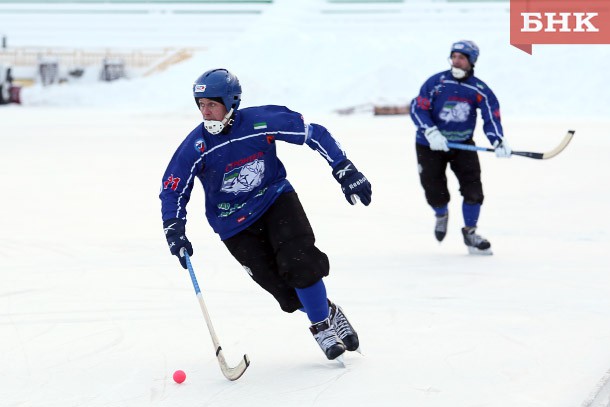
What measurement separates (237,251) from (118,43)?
31.2 metres

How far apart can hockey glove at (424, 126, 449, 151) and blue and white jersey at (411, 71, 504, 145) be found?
2.5 inches

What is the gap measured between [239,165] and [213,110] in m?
0.25

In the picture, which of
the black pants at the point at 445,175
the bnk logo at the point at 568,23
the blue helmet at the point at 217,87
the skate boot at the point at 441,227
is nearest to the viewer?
the blue helmet at the point at 217,87

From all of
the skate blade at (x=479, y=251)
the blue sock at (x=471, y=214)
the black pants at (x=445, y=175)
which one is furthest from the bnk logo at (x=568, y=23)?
the skate blade at (x=479, y=251)

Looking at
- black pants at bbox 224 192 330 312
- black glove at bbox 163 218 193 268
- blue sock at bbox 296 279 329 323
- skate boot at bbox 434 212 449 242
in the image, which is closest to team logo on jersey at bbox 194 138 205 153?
black glove at bbox 163 218 193 268

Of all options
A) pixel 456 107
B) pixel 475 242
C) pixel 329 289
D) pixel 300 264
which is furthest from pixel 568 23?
pixel 300 264

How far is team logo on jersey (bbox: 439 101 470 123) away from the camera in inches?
275

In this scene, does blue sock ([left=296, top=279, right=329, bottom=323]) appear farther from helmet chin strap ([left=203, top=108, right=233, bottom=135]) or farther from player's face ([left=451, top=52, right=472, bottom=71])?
player's face ([left=451, top=52, right=472, bottom=71])

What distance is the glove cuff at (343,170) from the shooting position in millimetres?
4105

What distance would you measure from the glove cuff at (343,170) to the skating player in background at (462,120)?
9.22 feet

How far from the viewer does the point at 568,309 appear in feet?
16.9

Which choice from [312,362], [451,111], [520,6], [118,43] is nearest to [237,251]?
[312,362]

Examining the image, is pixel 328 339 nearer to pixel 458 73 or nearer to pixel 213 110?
pixel 213 110

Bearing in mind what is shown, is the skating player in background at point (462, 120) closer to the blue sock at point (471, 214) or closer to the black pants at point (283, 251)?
the blue sock at point (471, 214)
